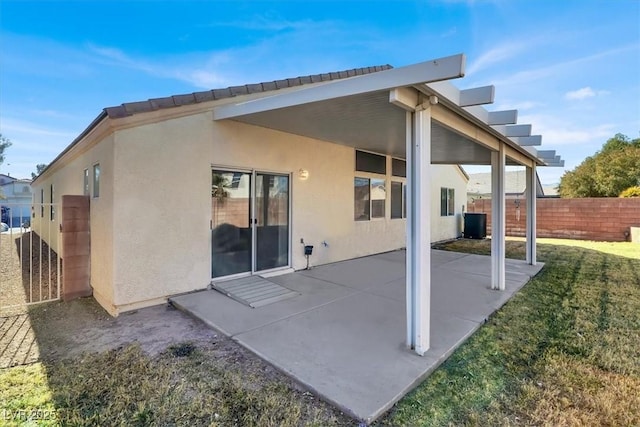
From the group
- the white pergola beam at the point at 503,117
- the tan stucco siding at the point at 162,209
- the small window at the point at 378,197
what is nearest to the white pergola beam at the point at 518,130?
the white pergola beam at the point at 503,117

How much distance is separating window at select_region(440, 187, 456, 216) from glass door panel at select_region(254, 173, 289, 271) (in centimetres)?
900

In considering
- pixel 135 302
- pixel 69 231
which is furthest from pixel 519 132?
pixel 69 231

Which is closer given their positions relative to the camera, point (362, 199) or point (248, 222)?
point (248, 222)

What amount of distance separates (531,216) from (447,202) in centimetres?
560

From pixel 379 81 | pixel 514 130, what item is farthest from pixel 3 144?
pixel 514 130

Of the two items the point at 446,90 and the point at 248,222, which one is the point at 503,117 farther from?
the point at 248,222

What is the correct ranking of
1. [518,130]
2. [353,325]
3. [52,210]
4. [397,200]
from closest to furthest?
[353,325]
[518,130]
[397,200]
[52,210]

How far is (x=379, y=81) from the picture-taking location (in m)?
3.14

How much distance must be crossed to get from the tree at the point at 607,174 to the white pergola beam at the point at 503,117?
23.8 metres

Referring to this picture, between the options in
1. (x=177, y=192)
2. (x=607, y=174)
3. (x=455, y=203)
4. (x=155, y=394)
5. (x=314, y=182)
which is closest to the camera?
(x=155, y=394)

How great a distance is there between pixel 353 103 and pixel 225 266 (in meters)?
3.74

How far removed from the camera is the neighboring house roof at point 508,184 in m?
29.6

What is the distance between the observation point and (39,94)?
10.6 metres

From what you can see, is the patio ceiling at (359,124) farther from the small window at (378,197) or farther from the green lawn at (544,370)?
the green lawn at (544,370)
